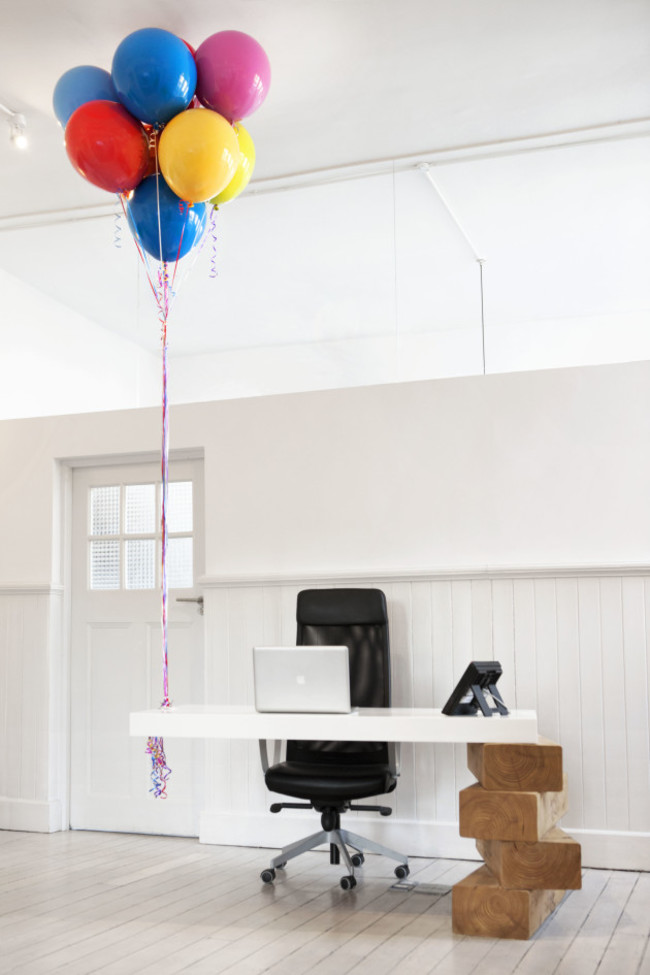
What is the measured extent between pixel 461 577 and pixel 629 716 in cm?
92

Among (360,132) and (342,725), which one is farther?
(360,132)

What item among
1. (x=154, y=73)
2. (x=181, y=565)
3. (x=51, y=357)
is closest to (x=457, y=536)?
(x=181, y=565)

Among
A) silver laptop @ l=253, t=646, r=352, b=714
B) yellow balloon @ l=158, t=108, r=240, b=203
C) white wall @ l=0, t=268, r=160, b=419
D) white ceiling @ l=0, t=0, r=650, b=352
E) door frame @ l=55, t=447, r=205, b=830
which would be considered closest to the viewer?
yellow balloon @ l=158, t=108, r=240, b=203

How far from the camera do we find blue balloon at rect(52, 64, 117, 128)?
3.44 metres

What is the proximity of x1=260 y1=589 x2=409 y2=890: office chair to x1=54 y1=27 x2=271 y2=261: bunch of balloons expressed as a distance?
1.76 m

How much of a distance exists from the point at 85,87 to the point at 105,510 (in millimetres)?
2325

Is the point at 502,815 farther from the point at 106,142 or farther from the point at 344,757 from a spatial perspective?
the point at 106,142

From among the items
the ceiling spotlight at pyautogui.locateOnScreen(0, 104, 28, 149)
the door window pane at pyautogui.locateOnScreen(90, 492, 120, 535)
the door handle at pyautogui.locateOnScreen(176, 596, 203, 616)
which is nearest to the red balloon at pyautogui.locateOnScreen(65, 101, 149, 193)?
the ceiling spotlight at pyautogui.locateOnScreen(0, 104, 28, 149)

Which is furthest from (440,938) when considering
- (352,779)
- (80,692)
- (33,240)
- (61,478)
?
(33,240)

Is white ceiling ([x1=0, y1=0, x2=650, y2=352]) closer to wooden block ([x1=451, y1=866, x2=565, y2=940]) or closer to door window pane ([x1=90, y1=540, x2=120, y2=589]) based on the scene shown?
door window pane ([x1=90, y1=540, x2=120, y2=589])

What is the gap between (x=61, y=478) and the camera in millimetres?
5191

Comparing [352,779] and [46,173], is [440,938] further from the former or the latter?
[46,173]

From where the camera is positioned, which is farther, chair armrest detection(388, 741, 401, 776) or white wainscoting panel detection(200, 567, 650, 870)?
white wainscoting panel detection(200, 567, 650, 870)

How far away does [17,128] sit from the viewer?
13.7 ft
